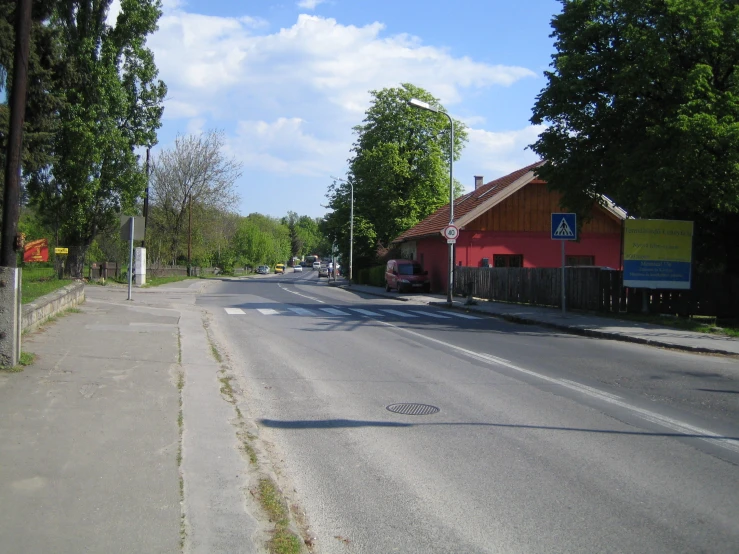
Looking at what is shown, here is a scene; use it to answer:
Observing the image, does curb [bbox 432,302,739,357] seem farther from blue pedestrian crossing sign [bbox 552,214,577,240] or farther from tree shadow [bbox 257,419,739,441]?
tree shadow [bbox 257,419,739,441]

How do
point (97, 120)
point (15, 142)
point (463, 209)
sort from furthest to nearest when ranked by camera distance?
1. point (463, 209)
2. point (97, 120)
3. point (15, 142)

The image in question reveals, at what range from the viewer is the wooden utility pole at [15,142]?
8.56 m

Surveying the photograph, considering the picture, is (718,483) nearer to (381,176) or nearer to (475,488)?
(475,488)

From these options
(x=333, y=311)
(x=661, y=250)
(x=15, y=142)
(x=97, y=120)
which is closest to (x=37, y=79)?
(x=97, y=120)

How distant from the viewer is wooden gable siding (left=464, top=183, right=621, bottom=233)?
36.1 meters

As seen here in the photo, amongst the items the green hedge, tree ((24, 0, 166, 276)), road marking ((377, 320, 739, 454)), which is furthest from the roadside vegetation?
the green hedge

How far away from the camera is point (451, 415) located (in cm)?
743

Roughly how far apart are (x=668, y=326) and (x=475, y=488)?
14.0m

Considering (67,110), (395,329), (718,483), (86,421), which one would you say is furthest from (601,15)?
(67,110)

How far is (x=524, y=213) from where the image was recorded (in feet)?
119

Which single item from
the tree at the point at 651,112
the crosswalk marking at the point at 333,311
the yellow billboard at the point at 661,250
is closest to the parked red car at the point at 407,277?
the crosswalk marking at the point at 333,311

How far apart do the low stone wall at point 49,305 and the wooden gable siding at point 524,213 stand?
22.7m

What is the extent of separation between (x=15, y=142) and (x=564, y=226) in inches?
586

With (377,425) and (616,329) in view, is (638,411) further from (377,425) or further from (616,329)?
(616,329)
